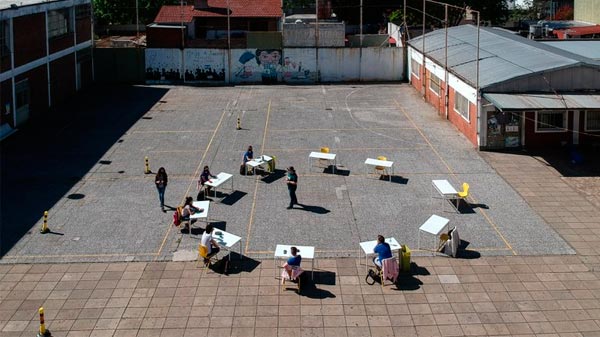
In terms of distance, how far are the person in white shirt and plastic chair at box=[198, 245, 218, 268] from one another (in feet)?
0.29

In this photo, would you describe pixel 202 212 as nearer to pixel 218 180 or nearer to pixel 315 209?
pixel 218 180

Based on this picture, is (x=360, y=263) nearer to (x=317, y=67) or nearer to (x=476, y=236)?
(x=476, y=236)

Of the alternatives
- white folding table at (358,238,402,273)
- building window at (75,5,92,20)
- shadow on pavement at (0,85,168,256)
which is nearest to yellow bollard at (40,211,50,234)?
shadow on pavement at (0,85,168,256)

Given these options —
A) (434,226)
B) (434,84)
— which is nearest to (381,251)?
(434,226)

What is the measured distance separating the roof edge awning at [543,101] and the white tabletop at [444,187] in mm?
5759

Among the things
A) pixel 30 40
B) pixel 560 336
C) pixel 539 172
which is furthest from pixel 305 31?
pixel 560 336

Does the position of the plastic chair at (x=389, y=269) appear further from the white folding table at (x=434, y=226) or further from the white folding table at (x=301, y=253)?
the white folding table at (x=434, y=226)

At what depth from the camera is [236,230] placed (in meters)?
23.1

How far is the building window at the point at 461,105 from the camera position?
35.1 m

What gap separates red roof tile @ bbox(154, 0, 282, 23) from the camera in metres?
60.2

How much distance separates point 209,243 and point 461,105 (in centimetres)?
2060

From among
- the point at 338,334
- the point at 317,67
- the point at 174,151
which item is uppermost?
the point at 317,67

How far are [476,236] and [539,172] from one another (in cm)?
839

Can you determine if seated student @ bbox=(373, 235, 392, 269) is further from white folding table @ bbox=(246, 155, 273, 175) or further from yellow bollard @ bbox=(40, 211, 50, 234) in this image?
yellow bollard @ bbox=(40, 211, 50, 234)
